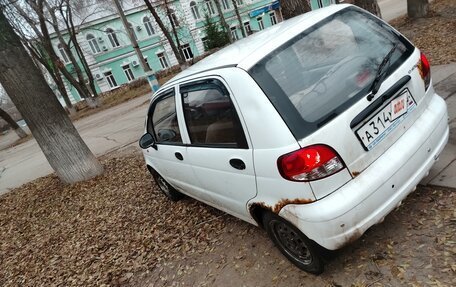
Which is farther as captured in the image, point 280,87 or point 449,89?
point 449,89

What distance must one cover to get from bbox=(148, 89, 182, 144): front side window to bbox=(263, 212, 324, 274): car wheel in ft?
4.23

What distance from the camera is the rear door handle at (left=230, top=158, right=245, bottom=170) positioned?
260cm

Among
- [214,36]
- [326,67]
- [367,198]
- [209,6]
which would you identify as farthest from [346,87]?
[209,6]

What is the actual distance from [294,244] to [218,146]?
3.22ft

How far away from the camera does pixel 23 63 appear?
607 centimetres

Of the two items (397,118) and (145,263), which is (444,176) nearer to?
(397,118)

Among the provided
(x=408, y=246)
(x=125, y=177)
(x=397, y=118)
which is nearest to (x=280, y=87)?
(x=397, y=118)

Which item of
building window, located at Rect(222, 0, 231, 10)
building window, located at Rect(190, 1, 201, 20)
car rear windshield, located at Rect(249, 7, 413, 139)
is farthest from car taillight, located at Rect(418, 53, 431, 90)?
building window, located at Rect(222, 0, 231, 10)

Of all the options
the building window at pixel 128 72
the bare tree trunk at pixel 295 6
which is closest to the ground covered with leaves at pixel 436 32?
the bare tree trunk at pixel 295 6

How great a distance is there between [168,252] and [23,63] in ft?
14.9

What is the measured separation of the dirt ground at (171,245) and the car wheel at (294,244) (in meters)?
0.11

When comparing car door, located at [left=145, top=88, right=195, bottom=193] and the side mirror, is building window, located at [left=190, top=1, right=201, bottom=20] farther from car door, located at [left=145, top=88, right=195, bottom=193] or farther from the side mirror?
the side mirror

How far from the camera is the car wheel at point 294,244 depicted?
2451 mm

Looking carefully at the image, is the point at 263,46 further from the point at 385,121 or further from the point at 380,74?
the point at 385,121
